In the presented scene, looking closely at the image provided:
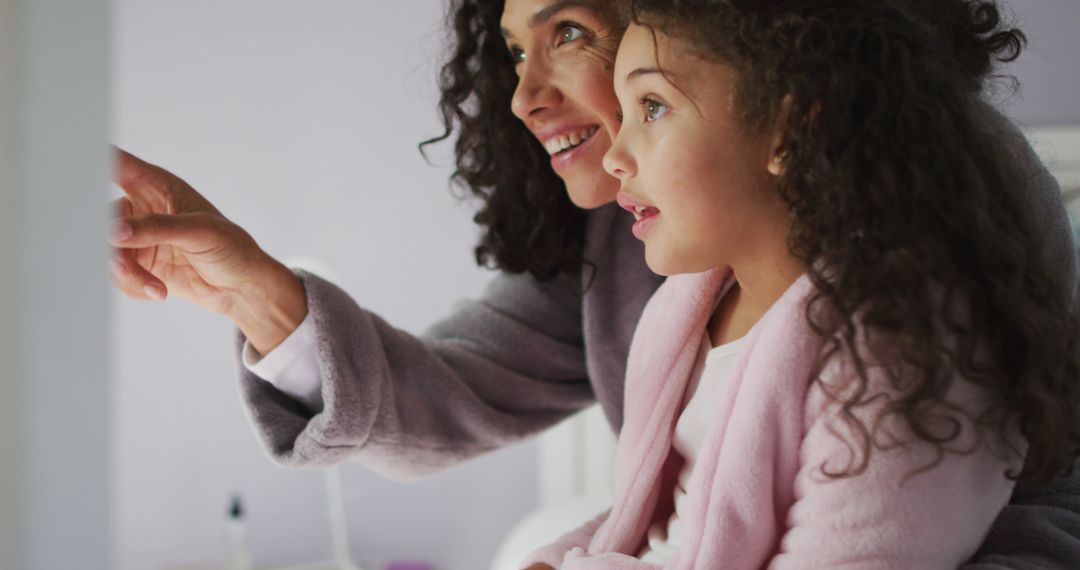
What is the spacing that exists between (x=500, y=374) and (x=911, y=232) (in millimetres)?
626

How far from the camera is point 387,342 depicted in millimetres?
1184

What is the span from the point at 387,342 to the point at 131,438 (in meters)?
1.49

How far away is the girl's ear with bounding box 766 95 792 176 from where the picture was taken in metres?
0.87

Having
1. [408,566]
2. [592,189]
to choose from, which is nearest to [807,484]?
[592,189]

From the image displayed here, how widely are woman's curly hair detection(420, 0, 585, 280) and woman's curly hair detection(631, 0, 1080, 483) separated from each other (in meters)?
0.46

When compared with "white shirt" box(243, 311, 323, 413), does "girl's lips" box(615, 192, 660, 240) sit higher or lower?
higher

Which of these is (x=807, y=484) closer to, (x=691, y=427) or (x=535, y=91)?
(x=691, y=427)

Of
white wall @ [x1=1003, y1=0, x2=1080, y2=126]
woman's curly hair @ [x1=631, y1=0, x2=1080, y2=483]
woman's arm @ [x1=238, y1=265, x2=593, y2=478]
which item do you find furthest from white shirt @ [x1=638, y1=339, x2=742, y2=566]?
white wall @ [x1=1003, y1=0, x2=1080, y2=126]

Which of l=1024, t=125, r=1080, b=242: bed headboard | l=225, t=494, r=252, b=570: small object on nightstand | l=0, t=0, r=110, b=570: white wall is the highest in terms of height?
l=1024, t=125, r=1080, b=242: bed headboard

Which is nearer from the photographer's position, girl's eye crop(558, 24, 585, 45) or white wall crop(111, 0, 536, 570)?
girl's eye crop(558, 24, 585, 45)

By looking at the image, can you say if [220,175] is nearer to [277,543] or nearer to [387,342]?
[277,543]

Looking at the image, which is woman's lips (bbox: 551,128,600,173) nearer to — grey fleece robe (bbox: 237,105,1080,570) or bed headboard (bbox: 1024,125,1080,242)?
grey fleece robe (bbox: 237,105,1080,570)

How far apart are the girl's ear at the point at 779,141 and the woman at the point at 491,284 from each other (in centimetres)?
20

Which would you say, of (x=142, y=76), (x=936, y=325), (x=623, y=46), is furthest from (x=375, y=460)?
(x=142, y=76)
